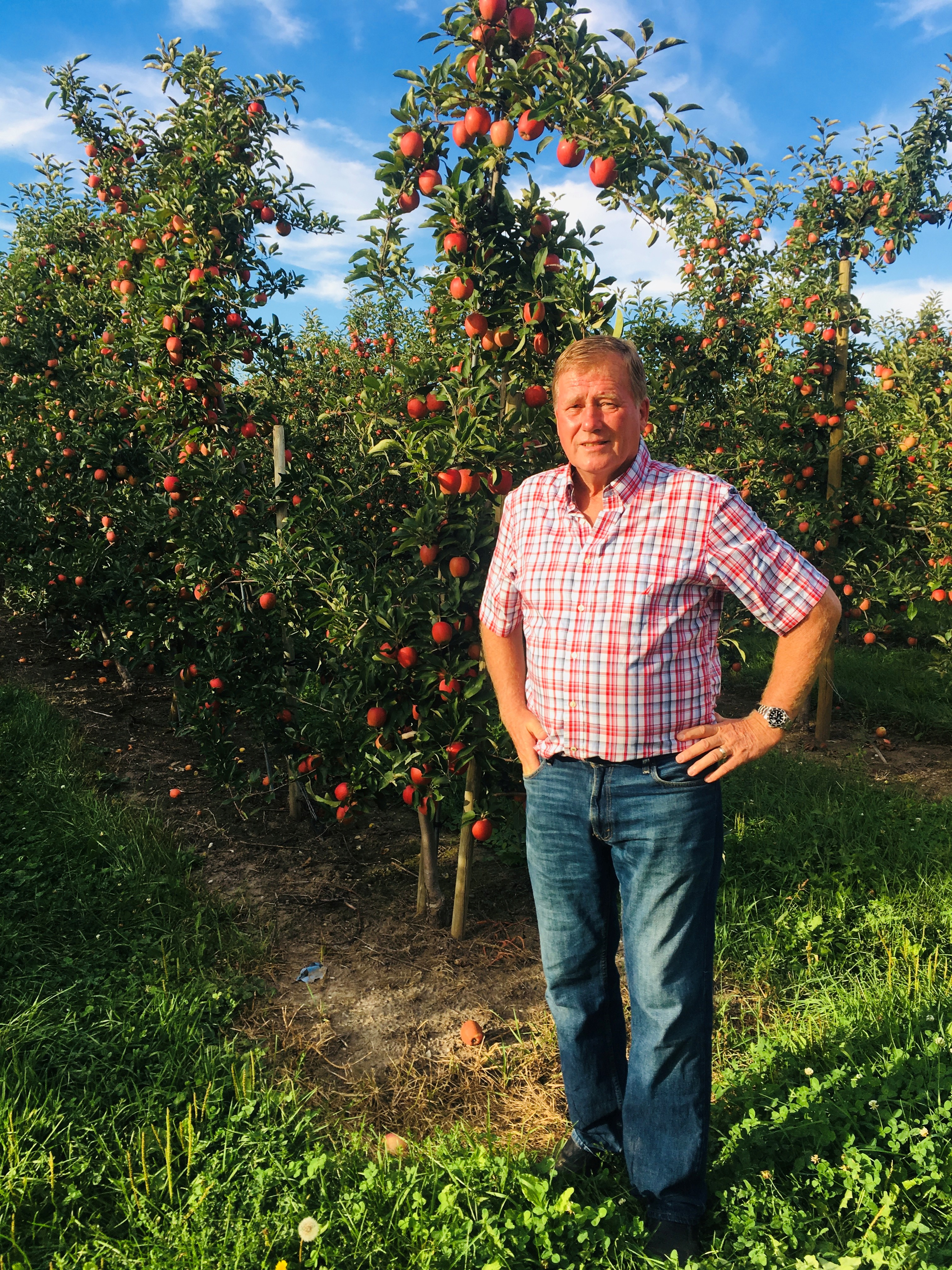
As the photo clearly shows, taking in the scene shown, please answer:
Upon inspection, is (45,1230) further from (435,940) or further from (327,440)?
(327,440)

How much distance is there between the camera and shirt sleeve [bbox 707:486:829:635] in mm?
1902

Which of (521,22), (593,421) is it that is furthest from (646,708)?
(521,22)

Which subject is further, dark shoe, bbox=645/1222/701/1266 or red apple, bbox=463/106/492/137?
red apple, bbox=463/106/492/137

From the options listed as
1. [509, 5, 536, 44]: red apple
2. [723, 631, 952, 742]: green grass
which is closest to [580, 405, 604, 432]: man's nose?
[509, 5, 536, 44]: red apple

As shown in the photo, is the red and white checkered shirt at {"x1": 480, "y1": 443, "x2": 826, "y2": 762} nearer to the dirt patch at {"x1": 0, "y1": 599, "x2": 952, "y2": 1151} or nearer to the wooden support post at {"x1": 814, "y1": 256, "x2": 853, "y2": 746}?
the dirt patch at {"x1": 0, "y1": 599, "x2": 952, "y2": 1151}

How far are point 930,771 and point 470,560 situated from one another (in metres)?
4.24

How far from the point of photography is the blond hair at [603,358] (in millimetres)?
1999

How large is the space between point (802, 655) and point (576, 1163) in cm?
152

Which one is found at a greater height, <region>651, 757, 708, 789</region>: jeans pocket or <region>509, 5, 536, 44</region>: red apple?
<region>509, 5, 536, 44</region>: red apple

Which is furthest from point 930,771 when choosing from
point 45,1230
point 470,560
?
point 45,1230

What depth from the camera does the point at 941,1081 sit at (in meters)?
2.31

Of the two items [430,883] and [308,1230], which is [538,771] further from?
[430,883]

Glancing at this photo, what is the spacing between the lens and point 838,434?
621 cm

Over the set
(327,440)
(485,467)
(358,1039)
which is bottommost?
(358,1039)
